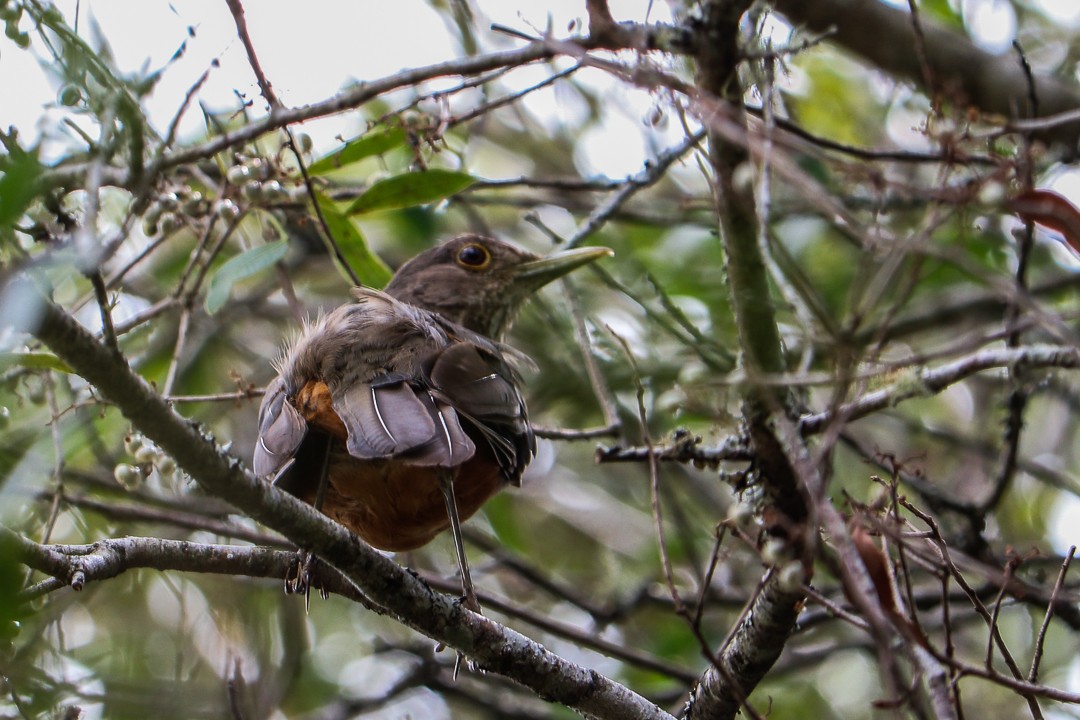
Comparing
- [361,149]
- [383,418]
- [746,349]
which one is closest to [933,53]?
[361,149]

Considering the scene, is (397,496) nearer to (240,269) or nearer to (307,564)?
(307,564)

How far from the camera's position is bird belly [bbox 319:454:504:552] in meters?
4.01

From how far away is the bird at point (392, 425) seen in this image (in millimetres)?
3605

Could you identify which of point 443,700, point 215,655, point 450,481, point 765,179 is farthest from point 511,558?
point 765,179

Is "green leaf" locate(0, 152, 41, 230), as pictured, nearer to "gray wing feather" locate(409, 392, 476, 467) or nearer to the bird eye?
"gray wing feather" locate(409, 392, 476, 467)

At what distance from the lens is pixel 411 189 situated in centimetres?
462

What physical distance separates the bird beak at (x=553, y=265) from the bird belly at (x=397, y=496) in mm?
1385

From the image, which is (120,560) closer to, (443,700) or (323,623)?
(443,700)

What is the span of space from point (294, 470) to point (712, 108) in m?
2.08

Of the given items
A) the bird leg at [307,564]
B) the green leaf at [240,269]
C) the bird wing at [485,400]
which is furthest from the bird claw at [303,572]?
the green leaf at [240,269]

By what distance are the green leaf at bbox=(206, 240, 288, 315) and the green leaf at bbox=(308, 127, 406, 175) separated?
1.15ft

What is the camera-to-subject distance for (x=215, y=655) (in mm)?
6539

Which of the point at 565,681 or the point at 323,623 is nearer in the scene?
the point at 565,681

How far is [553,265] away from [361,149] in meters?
1.28
